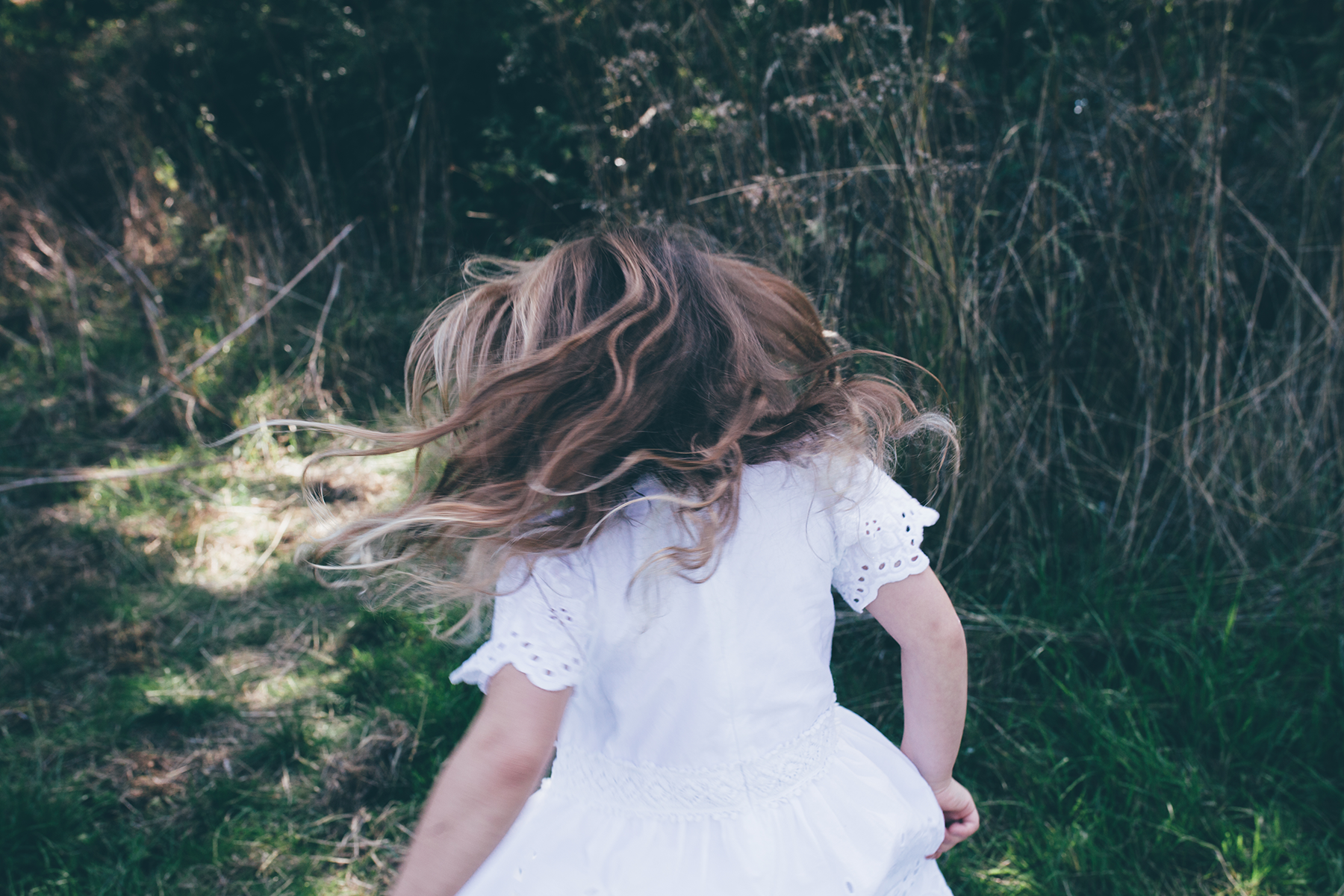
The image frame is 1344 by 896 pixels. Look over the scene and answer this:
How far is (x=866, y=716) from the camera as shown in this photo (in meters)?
1.72

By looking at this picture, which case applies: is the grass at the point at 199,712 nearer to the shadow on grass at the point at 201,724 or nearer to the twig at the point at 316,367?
Answer: the shadow on grass at the point at 201,724

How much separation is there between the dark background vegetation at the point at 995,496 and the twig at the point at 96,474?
1.1 inches

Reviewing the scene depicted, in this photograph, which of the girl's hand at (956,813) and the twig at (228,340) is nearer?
the girl's hand at (956,813)

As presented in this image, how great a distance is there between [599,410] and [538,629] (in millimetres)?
241

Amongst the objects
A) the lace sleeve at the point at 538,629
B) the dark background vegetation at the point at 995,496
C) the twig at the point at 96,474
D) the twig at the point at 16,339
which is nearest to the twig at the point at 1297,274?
the dark background vegetation at the point at 995,496

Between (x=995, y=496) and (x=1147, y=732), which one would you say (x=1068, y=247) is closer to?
(x=995, y=496)

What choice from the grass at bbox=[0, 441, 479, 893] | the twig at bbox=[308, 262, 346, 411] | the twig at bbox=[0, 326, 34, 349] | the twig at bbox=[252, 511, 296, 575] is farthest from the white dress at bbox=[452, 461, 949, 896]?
the twig at bbox=[0, 326, 34, 349]

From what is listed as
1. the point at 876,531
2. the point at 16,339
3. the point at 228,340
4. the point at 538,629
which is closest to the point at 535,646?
the point at 538,629

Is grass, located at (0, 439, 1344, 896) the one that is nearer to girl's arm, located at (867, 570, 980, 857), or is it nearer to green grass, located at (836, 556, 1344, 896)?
green grass, located at (836, 556, 1344, 896)

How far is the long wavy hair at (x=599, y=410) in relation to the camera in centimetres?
87

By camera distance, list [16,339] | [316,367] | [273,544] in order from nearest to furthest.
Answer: [273,544], [316,367], [16,339]

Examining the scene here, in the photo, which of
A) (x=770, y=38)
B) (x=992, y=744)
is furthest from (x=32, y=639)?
(x=770, y=38)

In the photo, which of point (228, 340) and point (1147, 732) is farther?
point (228, 340)

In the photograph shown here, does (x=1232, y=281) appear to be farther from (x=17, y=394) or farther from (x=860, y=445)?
(x=17, y=394)
